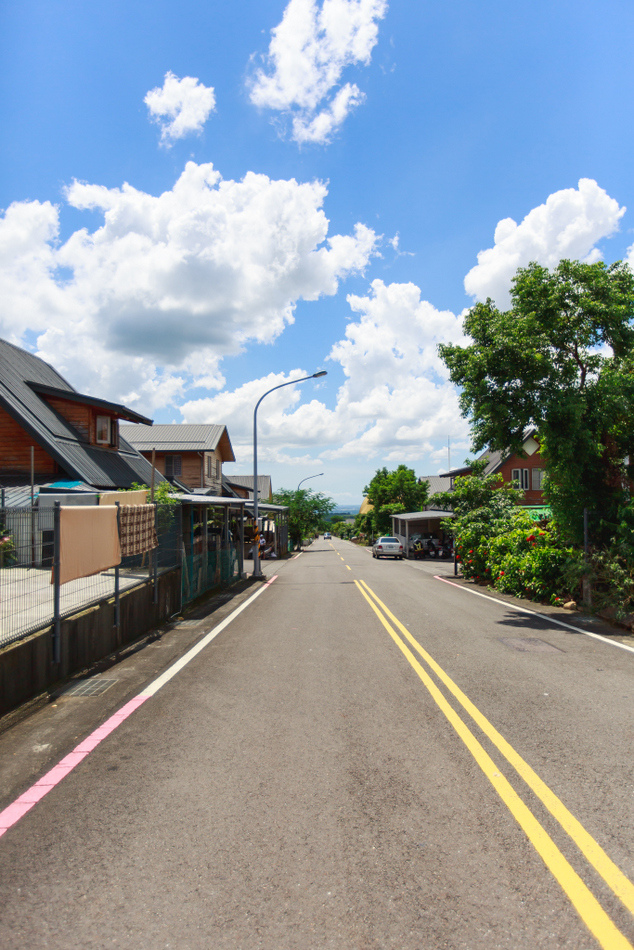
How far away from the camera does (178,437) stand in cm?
3709

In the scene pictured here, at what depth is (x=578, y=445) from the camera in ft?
40.0

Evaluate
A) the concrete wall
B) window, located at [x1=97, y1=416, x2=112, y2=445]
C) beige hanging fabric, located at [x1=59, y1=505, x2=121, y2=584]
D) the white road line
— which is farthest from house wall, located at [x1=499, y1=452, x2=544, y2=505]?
beige hanging fabric, located at [x1=59, y1=505, x2=121, y2=584]

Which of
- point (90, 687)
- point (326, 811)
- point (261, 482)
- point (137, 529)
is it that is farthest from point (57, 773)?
point (261, 482)

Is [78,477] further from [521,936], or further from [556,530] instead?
[521,936]

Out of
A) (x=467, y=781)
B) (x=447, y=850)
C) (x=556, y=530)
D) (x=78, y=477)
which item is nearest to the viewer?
(x=447, y=850)

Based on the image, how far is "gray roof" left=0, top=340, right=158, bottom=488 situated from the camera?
19125 millimetres

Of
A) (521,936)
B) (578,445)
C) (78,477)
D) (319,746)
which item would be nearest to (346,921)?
(521,936)

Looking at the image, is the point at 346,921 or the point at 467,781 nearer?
the point at 346,921

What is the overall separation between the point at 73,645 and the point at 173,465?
94.8 ft

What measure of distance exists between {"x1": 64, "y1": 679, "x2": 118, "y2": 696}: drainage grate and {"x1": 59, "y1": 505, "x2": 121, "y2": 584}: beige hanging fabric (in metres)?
1.21

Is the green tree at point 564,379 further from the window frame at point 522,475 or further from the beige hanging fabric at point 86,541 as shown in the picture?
the window frame at point 522,475

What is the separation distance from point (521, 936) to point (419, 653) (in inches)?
223

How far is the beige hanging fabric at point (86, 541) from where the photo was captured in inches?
267

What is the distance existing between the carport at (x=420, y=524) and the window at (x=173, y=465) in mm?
15259
